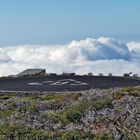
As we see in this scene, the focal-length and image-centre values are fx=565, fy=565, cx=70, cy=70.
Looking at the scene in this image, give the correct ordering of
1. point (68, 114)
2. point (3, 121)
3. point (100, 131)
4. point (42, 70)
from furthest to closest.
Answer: point (42, 70), point (68, 114), point (3, 121), point (100, 131)

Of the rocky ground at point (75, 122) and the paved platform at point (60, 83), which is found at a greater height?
the paved platform at point (60, 83)

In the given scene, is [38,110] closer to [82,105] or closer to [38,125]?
[82,105]

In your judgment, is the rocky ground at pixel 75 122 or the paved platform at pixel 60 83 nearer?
the rocky ground at pixel 75 122

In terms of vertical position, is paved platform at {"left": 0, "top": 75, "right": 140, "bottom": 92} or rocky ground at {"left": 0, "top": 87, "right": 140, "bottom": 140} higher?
paved platform at {"left": 0, "top": 75, "right": 140, "bottom": 92}

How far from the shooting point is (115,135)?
1608cm

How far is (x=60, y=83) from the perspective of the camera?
165 feet

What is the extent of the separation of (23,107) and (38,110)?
1833 mm

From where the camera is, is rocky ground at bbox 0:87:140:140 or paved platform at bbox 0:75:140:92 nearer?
rocky ground at bbox 0:87:140:140

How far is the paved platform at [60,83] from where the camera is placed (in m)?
46.6

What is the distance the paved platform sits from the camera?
4656cm

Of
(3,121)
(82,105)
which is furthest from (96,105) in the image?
(3,121)

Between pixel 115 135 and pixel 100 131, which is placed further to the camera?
pixel 100 131

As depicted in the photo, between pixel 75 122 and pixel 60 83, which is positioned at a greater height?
pixel 60 83

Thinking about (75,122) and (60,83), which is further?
(60,83)
